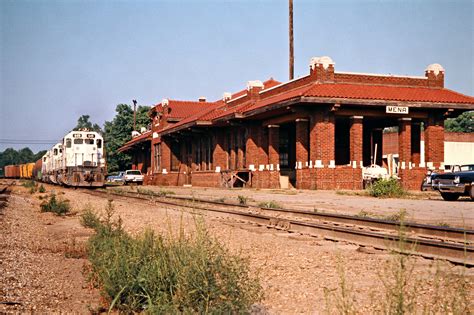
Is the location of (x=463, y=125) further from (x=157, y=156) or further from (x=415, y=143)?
(x=415, y=143)

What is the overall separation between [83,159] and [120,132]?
4597 cm

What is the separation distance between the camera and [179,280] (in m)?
5.05

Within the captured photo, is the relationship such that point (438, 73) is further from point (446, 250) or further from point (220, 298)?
point (220, 298)

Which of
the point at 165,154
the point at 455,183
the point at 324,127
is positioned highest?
the point at 324,127

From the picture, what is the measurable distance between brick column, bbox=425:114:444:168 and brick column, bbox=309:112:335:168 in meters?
6.78

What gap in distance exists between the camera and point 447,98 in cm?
3102

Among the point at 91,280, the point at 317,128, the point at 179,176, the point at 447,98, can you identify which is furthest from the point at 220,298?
the point at 179,176

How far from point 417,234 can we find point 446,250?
2435 millimetres

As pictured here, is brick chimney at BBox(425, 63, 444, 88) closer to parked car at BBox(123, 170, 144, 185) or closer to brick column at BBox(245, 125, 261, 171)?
brick column at BBox(245, 125, 261, 171)

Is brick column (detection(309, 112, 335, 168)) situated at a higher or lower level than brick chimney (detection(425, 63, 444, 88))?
lower

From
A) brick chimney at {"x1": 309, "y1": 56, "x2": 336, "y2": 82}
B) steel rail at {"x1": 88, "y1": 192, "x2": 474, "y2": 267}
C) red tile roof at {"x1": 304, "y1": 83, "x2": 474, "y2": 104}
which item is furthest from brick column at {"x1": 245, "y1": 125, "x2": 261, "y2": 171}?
steel rail at {"x1": 88, "y1": 192, "x2": 474, "y2": 267}

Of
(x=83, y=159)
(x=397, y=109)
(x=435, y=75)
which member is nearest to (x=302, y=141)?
(x=397, y=109)

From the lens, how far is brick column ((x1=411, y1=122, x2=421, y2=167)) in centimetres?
3203

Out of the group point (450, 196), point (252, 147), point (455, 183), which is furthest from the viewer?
point (252, 147)
